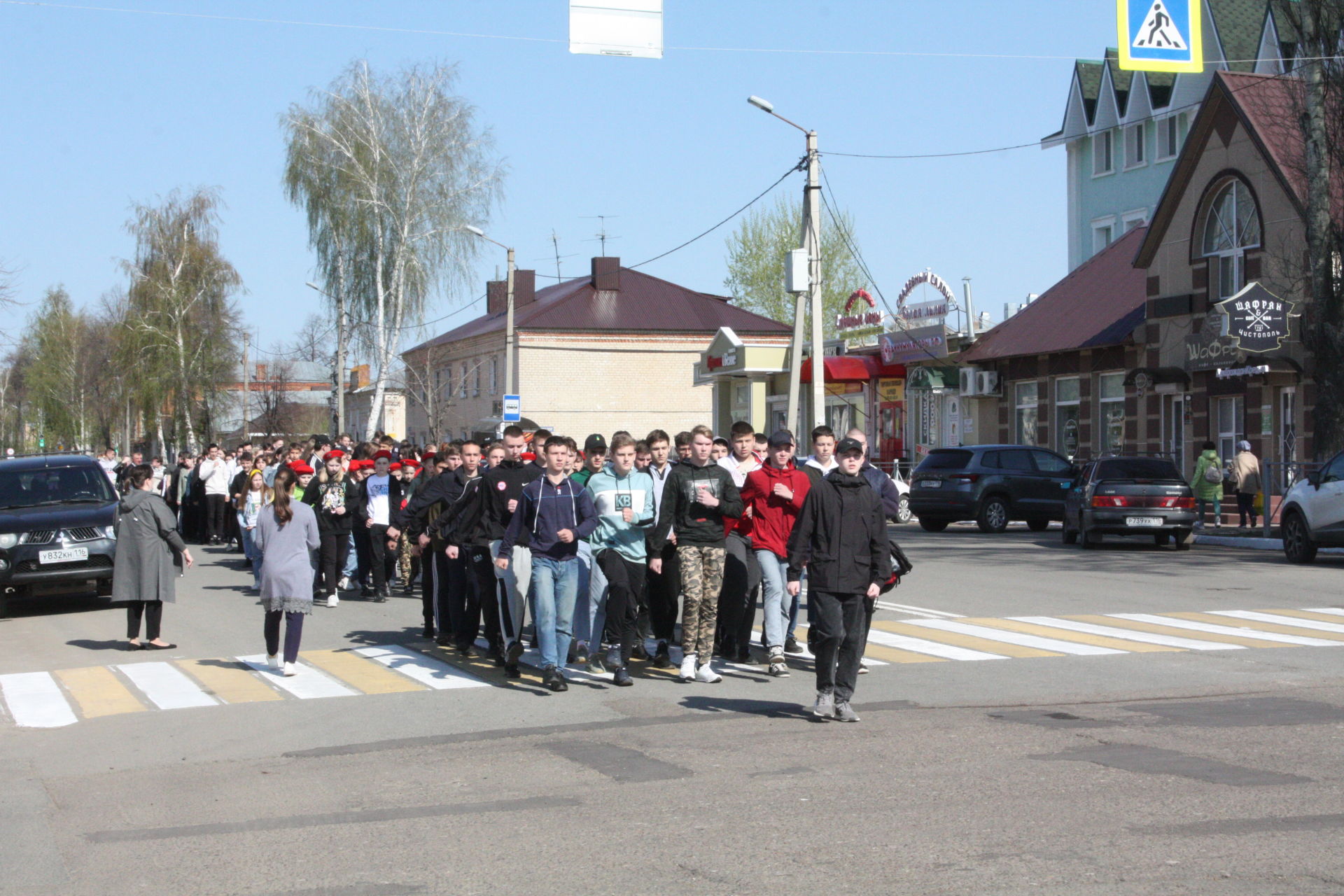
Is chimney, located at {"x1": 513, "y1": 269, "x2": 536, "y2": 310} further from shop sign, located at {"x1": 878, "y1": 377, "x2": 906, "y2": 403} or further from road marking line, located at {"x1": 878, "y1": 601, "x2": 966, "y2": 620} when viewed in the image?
road marking line, located at {"x1": 878, "y1": 601, "x2": 966, "y2": 620}

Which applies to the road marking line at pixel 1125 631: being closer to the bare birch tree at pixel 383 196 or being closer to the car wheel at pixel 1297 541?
the car wheel at pixel 1297 541

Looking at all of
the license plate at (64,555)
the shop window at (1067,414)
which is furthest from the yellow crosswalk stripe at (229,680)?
the shop window at (1067,414)

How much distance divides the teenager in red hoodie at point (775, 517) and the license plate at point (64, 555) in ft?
30.0

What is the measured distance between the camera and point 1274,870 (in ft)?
18.3

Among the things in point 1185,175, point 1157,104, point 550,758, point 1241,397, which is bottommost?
point 550,758

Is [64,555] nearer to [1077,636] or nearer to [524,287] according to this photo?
[1077,636]

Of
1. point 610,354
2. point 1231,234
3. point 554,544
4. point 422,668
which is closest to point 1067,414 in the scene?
point 1231,234

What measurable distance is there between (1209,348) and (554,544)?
80.2ft

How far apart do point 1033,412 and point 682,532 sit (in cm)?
3062

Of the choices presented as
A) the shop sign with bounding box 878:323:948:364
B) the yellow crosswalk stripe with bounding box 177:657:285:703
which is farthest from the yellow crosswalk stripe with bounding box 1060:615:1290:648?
the shop sign with bounding box 878:323:948:364

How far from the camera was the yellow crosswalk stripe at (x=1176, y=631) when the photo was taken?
12.9 m

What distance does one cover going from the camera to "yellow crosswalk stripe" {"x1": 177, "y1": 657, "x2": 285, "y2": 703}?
10.9m

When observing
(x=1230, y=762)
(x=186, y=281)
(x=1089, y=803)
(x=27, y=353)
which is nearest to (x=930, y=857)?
(x=1089, y=803)

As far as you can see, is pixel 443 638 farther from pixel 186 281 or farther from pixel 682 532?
A: pixel 186 281
